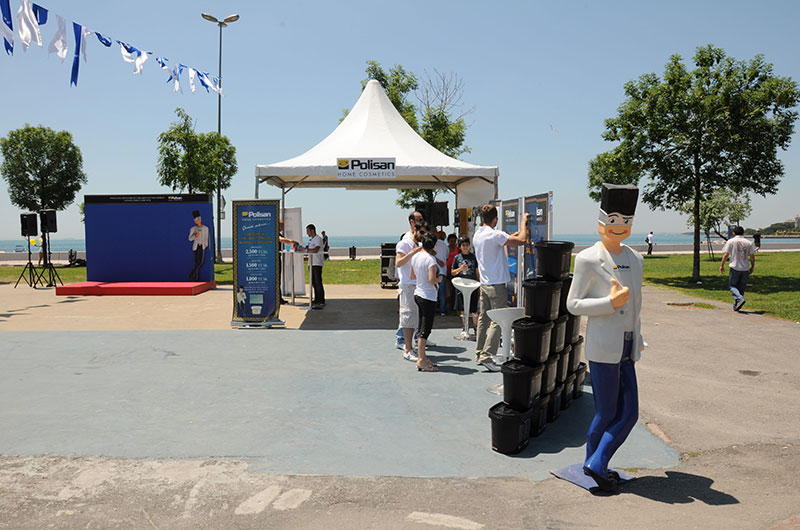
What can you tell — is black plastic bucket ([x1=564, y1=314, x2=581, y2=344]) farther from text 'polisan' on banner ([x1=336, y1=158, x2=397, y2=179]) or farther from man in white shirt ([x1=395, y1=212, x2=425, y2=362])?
text 'polisan' on banner ([x1=336, y1=158, x2=397, y2=179])

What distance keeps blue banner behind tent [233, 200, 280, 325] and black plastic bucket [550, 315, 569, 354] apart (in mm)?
6399

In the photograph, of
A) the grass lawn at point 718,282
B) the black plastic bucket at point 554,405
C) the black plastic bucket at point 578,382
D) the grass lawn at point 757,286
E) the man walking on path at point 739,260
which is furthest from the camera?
the grass lawn at point 718,282

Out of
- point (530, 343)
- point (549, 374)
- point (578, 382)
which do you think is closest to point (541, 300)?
point (530, 343)

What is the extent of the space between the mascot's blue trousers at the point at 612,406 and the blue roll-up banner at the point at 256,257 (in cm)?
766

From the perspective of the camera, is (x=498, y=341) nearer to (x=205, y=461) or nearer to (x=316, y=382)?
(x=316, y=382)

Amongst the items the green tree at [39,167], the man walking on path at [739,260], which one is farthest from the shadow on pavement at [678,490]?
the green tree at [39,167]

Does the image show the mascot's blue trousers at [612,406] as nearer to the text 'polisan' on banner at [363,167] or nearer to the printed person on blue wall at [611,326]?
the printed person on blue wall at [611,326]

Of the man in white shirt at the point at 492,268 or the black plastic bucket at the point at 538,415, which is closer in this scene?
the black plastic bucket at the point at 538,415

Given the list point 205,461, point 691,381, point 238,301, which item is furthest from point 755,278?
point 205,461

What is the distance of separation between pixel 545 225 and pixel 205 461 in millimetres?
4690

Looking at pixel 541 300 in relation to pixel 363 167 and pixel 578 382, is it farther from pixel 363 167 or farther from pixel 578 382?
pixel 363 167

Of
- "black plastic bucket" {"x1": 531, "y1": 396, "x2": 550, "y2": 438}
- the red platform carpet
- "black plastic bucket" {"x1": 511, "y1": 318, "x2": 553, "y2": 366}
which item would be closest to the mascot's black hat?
"black plastic bucket" {"x1": 511, "y1": 318, "x2": 553, "y2": 366}

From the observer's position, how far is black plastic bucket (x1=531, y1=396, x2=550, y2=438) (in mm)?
5035

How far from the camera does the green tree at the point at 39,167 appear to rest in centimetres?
3553
